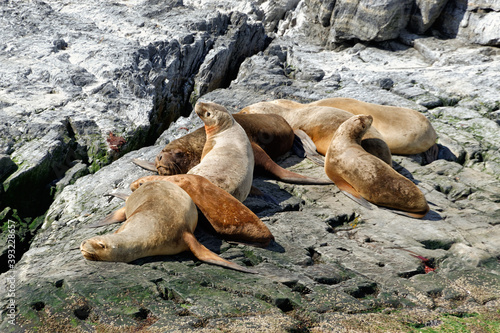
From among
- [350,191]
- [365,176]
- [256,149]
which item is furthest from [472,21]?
[256,149]

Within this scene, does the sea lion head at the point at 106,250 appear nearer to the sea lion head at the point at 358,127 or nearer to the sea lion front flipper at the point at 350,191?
the sea lion front flipper at the point at 350,191

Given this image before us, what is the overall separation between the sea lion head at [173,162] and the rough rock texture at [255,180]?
0.80 metres

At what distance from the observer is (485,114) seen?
10.0 metres

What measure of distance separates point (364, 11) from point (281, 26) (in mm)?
4263

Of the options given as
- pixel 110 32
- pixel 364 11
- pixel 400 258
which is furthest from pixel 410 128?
pixel 110 32

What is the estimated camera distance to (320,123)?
796 cm

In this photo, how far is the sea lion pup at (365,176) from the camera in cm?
602

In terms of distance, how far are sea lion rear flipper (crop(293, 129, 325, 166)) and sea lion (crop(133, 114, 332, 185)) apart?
0.46 feet

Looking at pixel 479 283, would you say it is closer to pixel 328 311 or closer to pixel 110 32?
pixel 328 311

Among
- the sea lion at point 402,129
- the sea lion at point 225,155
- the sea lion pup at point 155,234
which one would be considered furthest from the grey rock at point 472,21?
the sea lion pup at point 155,234

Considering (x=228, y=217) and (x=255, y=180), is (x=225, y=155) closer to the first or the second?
(x=255, y=180)

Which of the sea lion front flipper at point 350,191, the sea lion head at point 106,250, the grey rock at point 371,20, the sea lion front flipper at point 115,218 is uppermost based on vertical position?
the grey rock at point 371,20

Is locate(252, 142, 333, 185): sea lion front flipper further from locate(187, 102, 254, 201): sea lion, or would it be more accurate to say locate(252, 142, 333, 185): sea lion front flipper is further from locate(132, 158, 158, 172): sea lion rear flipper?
locate(132, 158, 158, 172): sea lion rear flipper

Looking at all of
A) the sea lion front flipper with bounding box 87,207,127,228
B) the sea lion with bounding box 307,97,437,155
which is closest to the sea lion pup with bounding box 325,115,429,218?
the sea lion with bounding box 307,97,437,155
